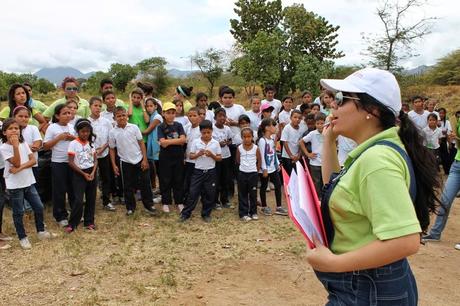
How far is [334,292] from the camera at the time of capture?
60.0 inches

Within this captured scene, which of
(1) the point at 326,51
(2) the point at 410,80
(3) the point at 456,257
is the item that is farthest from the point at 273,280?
(1) the point at 326,51

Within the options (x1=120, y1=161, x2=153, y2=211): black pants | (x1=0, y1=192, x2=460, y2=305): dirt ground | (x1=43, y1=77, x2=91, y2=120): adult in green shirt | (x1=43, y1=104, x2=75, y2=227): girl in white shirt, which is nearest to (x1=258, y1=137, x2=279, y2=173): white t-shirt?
(x1=0, y1=192, x2=460, y2=305): dirt ground

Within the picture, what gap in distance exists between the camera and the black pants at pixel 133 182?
595cm

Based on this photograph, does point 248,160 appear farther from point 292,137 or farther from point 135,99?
point 135,99

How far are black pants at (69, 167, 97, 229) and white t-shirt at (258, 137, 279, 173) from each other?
2425 millimetres

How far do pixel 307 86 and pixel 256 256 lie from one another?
732 inches

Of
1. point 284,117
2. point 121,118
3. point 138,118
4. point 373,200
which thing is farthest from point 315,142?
point 373,200

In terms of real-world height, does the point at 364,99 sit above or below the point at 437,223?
above

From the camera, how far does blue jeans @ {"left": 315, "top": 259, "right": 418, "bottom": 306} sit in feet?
4.49

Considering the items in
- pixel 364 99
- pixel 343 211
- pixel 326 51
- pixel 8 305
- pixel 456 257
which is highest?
pixel 326 51

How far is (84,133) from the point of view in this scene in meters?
5.31

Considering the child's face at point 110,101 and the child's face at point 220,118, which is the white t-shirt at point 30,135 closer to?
the child's face at point 110,101

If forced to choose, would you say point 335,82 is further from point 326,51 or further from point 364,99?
point 326,51

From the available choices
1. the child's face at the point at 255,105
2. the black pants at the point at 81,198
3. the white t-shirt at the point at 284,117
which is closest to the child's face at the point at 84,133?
the black pants at the point at 81,198
